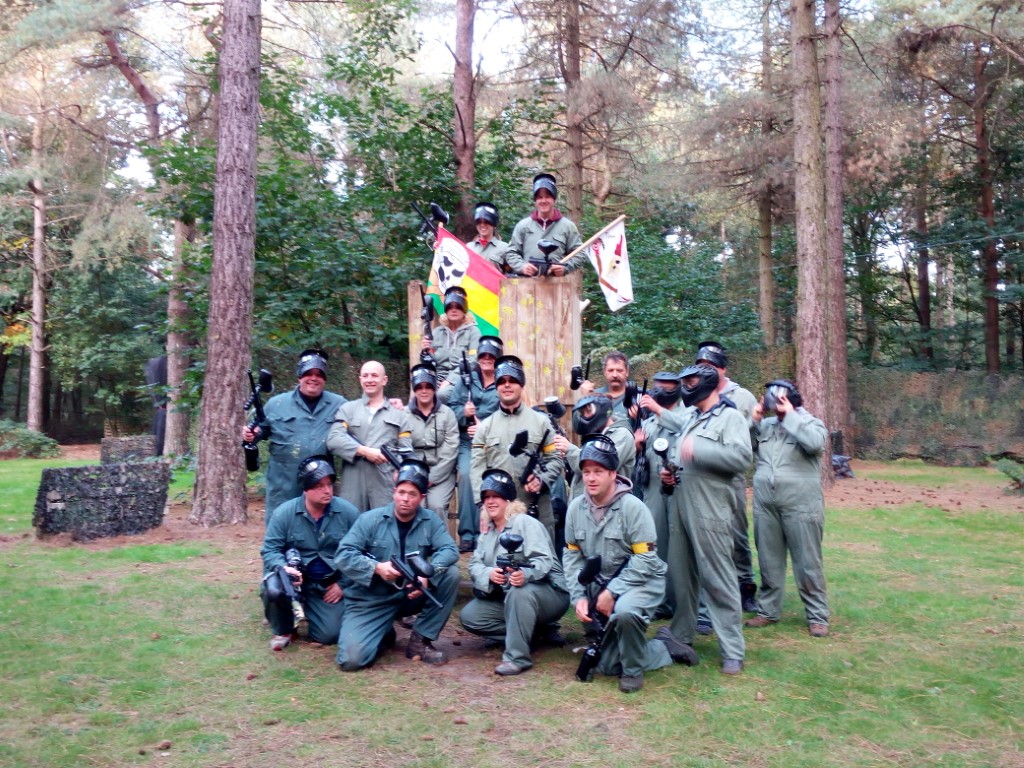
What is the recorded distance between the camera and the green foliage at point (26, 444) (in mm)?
25953

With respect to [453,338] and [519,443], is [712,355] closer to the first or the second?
[519,443]

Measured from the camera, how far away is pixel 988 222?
25.1 meters

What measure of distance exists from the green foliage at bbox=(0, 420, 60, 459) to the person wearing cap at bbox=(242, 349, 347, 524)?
2126 cm

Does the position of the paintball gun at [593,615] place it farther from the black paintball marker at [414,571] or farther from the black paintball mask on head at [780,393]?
the black paintball mask on head at [780,393]

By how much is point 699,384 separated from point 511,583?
1950 millimetres

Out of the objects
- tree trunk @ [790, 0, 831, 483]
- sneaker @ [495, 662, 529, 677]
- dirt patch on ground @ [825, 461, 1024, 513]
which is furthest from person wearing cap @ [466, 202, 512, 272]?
dirt patch on ground @ [825, 461, 1024, 513]

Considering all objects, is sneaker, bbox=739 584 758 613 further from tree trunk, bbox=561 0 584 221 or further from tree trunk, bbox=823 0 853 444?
tree trunk, bbox=561 0 584 221

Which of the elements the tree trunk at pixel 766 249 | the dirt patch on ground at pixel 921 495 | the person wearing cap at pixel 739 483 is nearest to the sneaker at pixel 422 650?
the person wearing cap at pixel 739 483

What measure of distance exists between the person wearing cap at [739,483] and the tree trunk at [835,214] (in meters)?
10.8

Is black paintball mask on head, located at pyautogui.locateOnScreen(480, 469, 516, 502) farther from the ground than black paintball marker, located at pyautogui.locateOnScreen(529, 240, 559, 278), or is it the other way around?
black paintball marker, located at pyautogui.locateOnScreen(529, 240, 559, 278)

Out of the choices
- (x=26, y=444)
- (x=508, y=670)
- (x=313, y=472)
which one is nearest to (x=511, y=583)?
(x=508, y=670)

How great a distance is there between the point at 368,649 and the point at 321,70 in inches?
704

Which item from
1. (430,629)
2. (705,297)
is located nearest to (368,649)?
(430,629)

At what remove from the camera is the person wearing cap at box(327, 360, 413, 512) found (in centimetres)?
770
